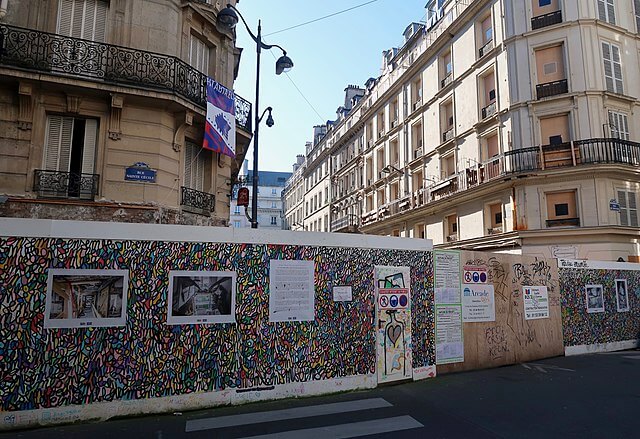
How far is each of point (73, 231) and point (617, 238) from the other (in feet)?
66.2

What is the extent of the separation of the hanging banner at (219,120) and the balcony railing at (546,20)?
15933 mm

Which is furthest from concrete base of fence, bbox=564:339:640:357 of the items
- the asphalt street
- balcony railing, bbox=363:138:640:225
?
balcony railing, bbox=363:138:640:225

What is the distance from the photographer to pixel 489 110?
2192cm

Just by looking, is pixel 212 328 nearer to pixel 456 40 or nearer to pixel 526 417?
pixel 526 417

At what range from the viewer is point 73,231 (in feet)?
20.2

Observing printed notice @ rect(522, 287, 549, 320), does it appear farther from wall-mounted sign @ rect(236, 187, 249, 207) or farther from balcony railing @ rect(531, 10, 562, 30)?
balcony railing @ rect(531, 10, 562, 30)

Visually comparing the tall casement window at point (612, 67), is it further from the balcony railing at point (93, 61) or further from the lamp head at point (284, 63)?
the balcony railing at point (93, 61)

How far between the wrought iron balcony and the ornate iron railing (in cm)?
227

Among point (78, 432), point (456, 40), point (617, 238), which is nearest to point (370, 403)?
point (78, 432)

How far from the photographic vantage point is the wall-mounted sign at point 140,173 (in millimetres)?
10859

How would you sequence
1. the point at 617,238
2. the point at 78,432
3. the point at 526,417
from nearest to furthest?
the point at 78,432 → the point at 526,417 → the point at 617,238

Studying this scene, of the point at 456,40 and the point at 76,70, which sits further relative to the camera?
the point at 456,40

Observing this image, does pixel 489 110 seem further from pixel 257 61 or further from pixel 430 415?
pixel 430 415

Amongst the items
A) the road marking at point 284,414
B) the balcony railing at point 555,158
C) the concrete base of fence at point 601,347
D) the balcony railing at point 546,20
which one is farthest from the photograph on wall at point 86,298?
the balcony railing at point 546,20
